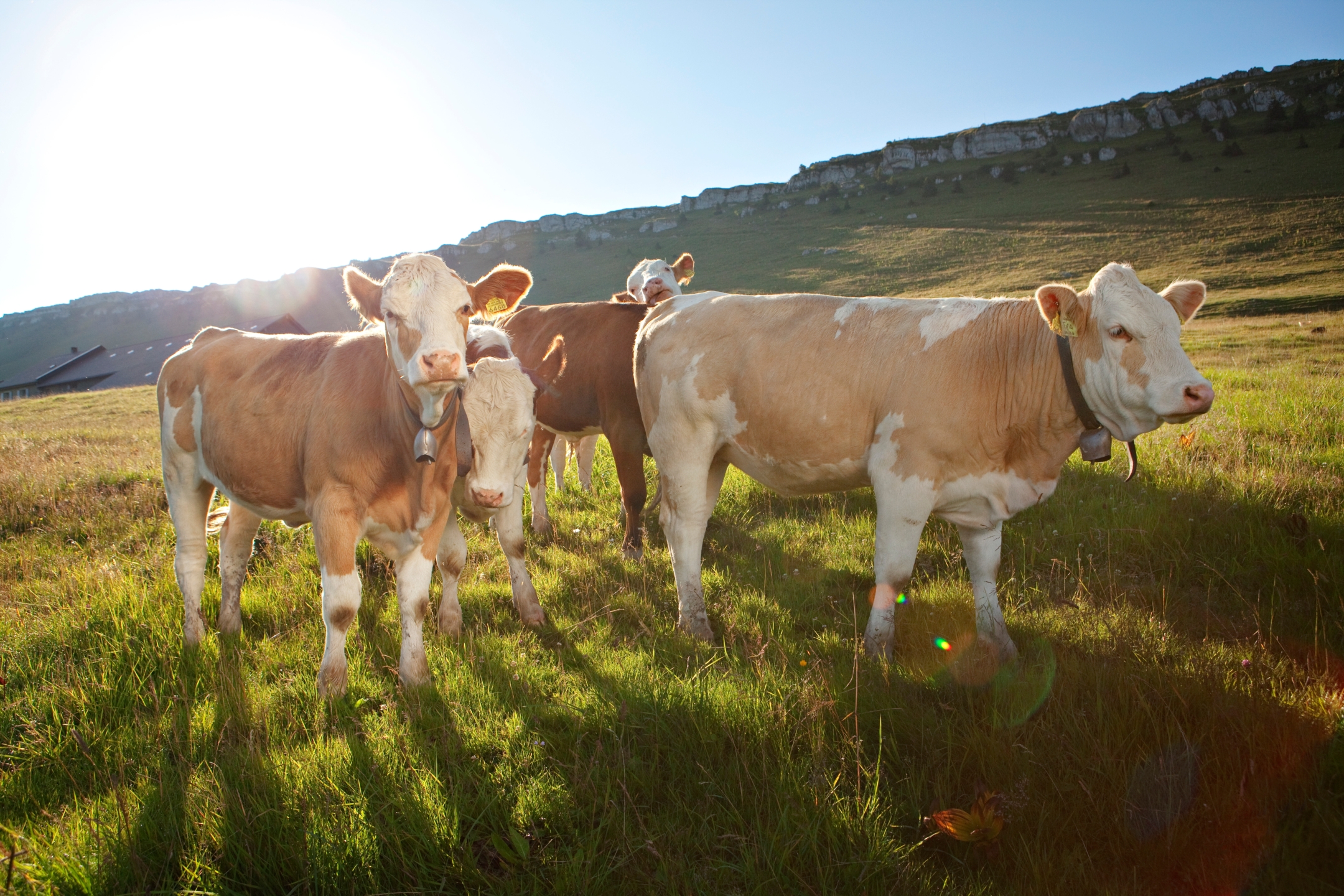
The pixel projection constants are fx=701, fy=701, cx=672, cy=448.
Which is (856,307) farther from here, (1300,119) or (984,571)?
(1300,119)

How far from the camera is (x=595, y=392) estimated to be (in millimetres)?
7285

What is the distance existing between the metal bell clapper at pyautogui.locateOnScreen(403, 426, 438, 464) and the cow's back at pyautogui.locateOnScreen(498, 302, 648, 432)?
3.03 metres

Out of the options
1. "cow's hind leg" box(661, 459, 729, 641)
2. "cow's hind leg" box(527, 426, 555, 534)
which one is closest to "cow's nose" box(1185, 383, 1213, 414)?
"cow's hind leg" box(661, 459, 729, 641)

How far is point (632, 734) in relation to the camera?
10.8 feet

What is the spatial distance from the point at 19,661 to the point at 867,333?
5.91 metres

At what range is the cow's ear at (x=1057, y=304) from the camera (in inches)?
155

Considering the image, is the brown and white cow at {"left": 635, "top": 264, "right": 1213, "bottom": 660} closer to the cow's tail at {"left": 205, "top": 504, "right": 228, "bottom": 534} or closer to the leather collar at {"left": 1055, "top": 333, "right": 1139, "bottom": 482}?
the leather collar at {"left": 1055, "top": 333, "right": 1139, "bottom": 482}

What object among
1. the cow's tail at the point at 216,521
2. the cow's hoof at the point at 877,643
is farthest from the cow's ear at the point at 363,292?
the cow's hoof at the point at 877,643

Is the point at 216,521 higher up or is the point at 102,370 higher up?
the point at 102,370

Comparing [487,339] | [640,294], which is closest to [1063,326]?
[487,339]

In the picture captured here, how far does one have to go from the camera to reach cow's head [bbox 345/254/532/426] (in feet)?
11.7

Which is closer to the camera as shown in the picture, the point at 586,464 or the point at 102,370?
the point at 586,464

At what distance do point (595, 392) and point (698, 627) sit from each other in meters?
3.14

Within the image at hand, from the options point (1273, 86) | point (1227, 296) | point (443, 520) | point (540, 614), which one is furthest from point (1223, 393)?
point (1273, 86)
